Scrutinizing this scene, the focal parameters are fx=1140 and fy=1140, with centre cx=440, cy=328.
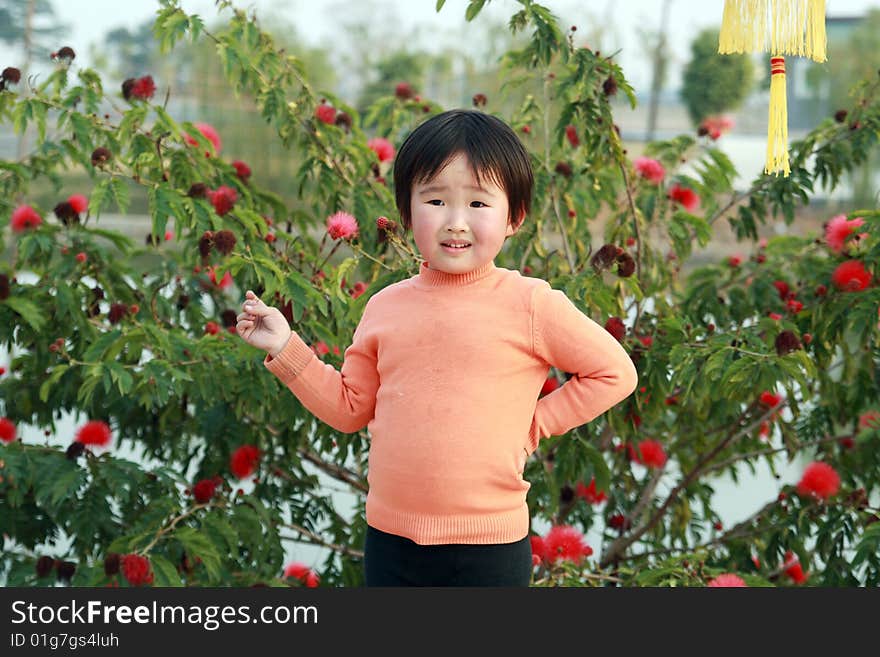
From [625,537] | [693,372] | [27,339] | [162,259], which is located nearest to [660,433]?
[625,537]

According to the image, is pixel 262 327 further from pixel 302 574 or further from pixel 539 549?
pixel 302 574

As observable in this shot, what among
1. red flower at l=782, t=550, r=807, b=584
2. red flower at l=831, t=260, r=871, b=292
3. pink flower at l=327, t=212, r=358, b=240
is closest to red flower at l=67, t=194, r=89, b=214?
pink flower at l=327, t=212, r=358, b=240

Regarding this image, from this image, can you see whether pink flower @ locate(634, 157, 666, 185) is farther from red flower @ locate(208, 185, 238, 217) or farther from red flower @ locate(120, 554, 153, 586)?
red flower @ locate(120, 554, 153, 586)

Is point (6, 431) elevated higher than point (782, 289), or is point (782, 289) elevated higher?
point (782, 289)

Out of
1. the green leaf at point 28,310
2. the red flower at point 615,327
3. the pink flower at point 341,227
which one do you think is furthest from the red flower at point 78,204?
the red flower at point 615,327

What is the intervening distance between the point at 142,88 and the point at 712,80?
13.6 m

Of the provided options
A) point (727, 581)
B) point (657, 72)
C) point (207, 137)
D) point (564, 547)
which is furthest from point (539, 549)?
point (657, 72)

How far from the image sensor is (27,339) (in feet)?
6.58

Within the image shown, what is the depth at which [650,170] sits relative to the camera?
7.02 feet

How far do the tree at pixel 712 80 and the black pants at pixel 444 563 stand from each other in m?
13.7

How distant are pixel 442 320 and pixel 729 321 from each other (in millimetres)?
1290

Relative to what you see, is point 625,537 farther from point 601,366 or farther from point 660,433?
point 601,366

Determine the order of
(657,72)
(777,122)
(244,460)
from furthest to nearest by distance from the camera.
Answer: (657,72), (244,460), (777,122)

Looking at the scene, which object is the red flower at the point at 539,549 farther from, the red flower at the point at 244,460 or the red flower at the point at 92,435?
the red flower at the point at 92,435
